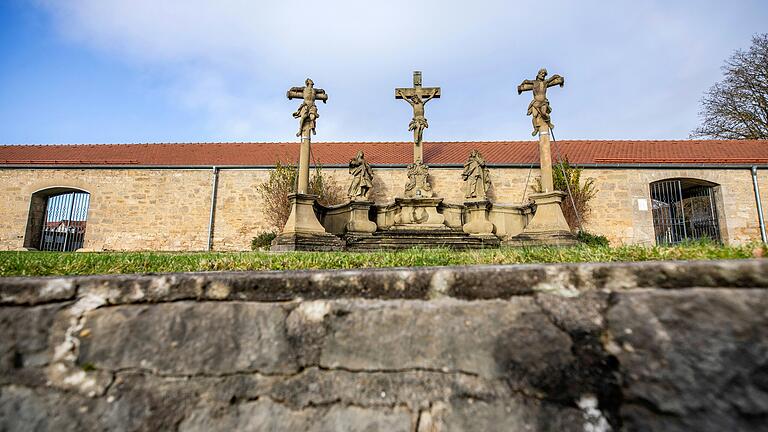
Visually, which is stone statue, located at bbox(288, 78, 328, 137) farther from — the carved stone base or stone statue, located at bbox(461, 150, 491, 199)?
stone statue, located at bbox(461, 150, 491, 199)

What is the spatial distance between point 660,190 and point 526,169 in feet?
16.7

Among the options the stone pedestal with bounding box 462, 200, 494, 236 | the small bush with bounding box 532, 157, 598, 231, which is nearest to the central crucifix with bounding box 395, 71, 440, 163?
the stone pedestal with bounding box 462, 200, 494, 236

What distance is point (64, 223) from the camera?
15891 mm

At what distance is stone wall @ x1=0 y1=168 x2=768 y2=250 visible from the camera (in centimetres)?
1445

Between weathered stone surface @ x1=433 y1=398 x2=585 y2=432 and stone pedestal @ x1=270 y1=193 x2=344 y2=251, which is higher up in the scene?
stone pedestal @ x1=270 y1=193 x2=344 y2=251

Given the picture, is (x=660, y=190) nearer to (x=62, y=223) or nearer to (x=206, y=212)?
(x=206, y=212)

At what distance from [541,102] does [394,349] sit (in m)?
9.65

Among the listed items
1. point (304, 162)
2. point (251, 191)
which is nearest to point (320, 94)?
point (304, 162)

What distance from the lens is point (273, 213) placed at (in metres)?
14.8

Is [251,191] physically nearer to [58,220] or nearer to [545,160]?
[58,220]

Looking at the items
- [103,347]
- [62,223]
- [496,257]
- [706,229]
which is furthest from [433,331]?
[62,223]

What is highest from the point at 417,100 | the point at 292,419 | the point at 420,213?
the point at 417,100

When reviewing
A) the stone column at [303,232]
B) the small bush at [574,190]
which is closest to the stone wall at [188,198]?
the small bush at [574,190]

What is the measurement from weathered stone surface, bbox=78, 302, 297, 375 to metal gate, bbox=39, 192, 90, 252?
17.6m
